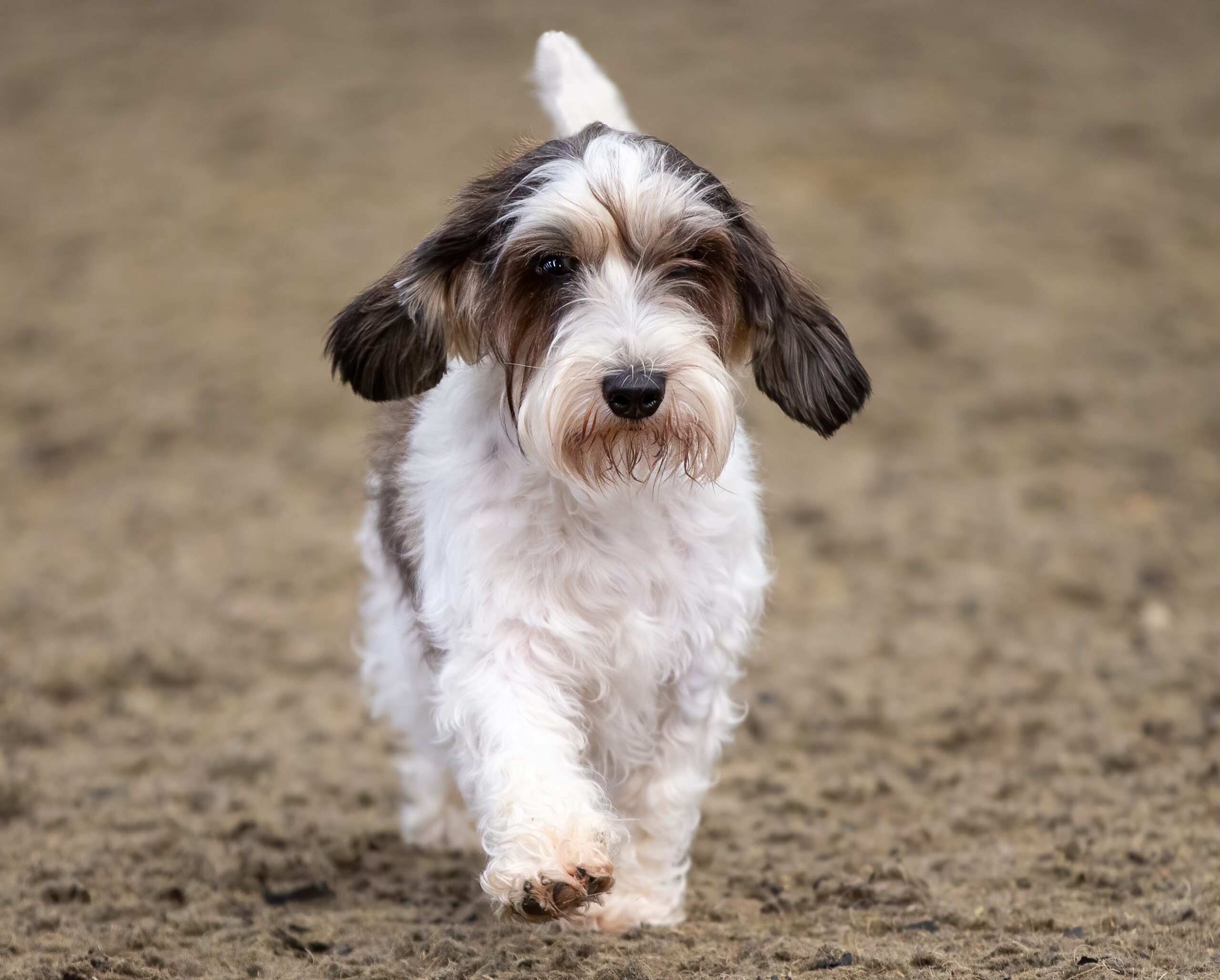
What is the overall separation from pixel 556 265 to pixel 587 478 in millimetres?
488

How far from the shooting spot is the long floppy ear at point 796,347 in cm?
365

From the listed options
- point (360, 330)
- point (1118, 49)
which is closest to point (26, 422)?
point (360, 330)

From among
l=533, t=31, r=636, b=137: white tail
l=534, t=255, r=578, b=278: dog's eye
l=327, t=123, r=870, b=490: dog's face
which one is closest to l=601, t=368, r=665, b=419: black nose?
l=327, t=123, r=870, b=490: dog's face

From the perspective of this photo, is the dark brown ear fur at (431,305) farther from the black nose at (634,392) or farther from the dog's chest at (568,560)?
the black nose at (634,392)

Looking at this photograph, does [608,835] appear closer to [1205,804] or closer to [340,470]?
[1205,804]

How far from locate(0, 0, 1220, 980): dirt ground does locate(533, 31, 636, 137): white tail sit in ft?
7.29

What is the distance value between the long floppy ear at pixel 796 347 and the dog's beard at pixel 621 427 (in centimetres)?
25

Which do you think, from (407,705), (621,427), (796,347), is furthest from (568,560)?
(407,705)

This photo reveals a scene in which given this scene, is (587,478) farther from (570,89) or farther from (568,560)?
(570,89)

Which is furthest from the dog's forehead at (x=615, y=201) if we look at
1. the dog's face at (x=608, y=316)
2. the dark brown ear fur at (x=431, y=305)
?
the dark brown ear fur at (x=431, y=305)

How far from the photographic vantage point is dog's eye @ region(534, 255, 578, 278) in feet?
11.1

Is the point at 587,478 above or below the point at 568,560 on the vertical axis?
above

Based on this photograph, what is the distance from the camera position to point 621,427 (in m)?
3.27

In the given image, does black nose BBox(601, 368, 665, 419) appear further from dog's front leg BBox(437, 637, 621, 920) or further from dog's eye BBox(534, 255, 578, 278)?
dog's front leg BBox(437, 637, 621, 920)
